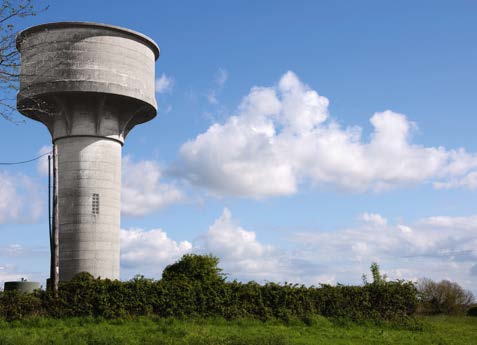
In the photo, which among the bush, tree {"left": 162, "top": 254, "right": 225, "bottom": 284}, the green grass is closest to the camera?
the green grass

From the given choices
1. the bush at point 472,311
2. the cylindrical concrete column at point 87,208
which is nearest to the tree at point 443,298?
the bush at point 472,311

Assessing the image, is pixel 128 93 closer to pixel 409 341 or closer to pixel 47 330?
pixel 47 330

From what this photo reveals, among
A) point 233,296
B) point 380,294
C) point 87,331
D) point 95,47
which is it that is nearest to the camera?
point 87,331

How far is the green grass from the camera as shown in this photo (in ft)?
63.1

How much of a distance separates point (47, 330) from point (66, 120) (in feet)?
41.1

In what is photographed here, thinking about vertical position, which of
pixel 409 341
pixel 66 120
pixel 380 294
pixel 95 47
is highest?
pixel 95 47

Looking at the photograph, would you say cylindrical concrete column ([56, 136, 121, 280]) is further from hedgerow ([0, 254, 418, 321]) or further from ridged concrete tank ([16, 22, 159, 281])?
hedgerow ([0, 254, 418, 321])

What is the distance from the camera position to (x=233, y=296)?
2562cm

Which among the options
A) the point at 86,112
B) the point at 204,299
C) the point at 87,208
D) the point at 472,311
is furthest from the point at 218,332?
the point at 472,311

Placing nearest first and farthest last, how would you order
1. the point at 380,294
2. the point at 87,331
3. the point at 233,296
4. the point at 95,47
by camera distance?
the point at 87,331 → the point at 233,296 → the point at 380,294 → the point at 95,47

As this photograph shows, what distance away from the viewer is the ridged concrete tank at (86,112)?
29.4 metres

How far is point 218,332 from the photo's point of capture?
21.5 metres

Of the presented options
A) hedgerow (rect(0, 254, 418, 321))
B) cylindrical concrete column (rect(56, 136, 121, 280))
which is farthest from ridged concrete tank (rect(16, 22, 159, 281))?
hedgerow (rect(0, 254, 418, 321))

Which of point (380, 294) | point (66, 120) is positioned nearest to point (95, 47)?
point (66, 120)
